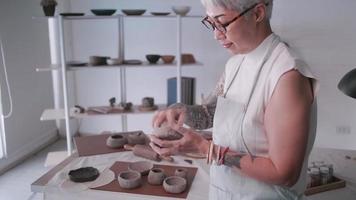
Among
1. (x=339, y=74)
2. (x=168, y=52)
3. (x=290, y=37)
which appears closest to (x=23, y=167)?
(x=168, y=52)

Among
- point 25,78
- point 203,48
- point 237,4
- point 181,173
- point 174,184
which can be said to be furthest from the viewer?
point 203,48

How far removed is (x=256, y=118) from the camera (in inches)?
36.1

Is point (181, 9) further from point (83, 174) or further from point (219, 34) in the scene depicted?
point (219, 34)

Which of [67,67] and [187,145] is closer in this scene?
[187,145]

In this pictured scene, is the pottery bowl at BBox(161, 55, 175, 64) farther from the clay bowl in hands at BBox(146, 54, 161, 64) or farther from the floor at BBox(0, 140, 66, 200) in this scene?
the floor at BBox(0, 140, 66, 200)

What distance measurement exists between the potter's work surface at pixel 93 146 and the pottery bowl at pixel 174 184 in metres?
0.47

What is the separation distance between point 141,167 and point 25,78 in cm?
272

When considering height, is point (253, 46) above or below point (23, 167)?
above

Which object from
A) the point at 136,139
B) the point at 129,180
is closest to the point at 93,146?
the point at 136,139

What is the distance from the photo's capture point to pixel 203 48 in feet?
12.9

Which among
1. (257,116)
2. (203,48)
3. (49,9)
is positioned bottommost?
(257,116)

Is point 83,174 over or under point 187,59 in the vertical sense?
under

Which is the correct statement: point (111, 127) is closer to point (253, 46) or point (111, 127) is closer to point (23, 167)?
point (23, 167)

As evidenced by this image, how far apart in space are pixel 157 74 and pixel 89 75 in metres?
0.84
